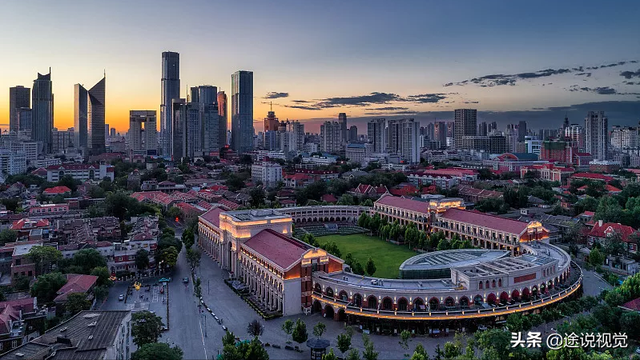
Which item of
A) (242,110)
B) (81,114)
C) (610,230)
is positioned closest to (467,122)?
(242,110)

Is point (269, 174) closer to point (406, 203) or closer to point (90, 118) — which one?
point (406, 203)

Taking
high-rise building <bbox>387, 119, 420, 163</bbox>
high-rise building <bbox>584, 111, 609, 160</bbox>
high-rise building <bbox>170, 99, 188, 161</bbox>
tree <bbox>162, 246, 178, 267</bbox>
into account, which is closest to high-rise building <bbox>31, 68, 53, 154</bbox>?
high-rise building <bbox>170, 99, 188, 161</bbox>

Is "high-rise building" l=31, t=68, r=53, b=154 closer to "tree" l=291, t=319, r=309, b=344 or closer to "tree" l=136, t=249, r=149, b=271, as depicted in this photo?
"tree" l=136, t=249, r=149, b=271

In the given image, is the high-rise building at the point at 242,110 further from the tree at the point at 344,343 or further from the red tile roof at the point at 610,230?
the tree at the point at 344,343

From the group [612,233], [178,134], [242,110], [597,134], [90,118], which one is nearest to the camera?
[612,233]

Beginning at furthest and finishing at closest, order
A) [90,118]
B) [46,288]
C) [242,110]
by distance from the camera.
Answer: [242,110]
[90,118]
[46,288]

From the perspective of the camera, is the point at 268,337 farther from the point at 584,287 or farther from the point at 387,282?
the point at 584,287

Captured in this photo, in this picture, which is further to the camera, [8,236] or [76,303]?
[8,236]

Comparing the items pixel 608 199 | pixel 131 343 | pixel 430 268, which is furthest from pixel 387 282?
pixel 608 199
